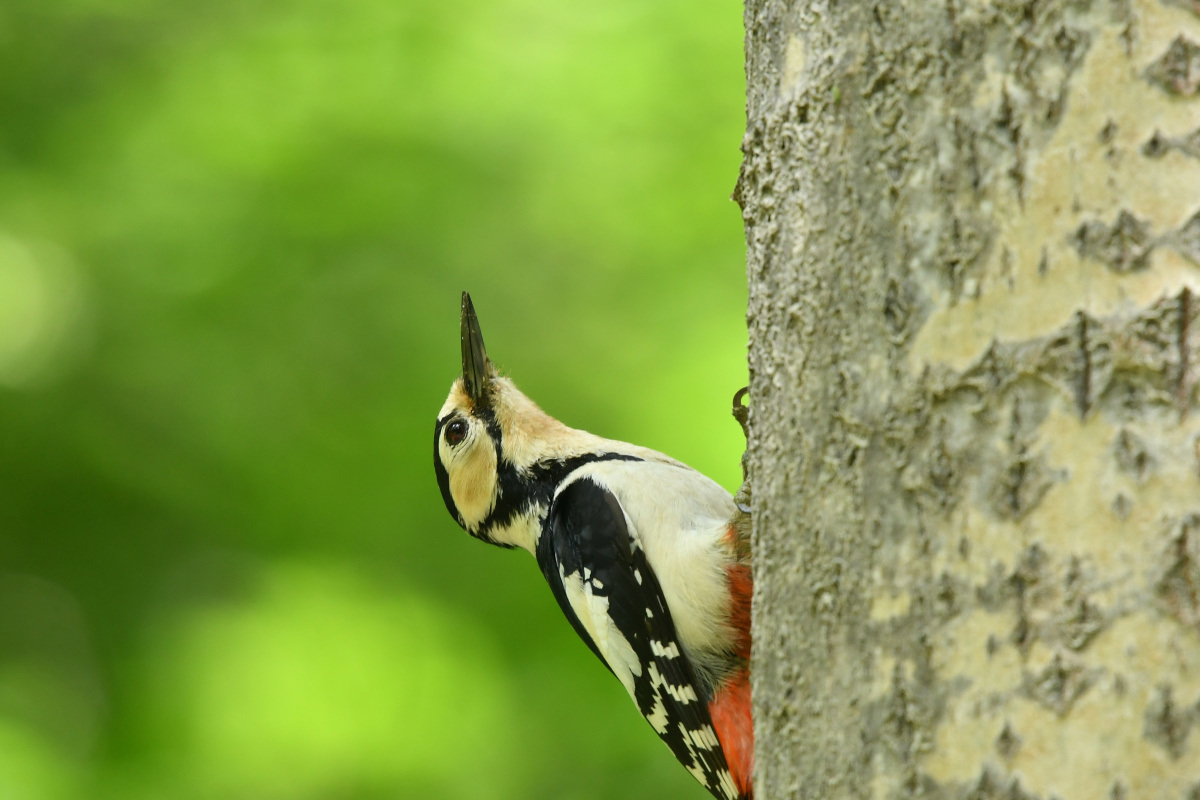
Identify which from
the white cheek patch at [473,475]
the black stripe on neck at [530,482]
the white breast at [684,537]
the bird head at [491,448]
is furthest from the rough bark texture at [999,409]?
the white cheek patch at [473,475]

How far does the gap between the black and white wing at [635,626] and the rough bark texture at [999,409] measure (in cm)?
122

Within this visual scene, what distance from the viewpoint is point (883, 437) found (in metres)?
1.24

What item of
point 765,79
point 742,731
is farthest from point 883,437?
point 742,731

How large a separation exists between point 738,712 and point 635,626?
304mm

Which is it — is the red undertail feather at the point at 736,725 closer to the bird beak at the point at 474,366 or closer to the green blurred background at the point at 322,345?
the bird beak at the point at 474,366

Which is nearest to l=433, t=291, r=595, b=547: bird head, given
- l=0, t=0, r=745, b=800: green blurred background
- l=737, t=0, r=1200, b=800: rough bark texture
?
l=0, t=0, r=745, b=800: green blurred background

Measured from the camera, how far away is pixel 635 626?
263cm

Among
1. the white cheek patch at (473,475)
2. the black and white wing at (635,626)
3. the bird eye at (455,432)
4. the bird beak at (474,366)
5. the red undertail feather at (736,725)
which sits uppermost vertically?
the bird beak at (474,366)

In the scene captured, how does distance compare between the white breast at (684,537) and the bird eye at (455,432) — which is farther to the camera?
the bird eye at (455,432)

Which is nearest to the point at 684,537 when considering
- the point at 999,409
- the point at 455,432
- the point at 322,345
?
the point at 455,432

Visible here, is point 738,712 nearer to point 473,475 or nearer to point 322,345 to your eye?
point 473,475

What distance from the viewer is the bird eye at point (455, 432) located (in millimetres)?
3214

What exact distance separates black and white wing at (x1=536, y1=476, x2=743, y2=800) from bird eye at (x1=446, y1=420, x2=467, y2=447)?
55 cm

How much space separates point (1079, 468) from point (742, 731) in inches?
64.0
